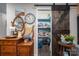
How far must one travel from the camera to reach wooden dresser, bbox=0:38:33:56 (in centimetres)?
206

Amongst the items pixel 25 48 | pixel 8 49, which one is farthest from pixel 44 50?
pixel 8 49

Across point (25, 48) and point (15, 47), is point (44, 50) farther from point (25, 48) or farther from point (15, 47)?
point (15, 47)

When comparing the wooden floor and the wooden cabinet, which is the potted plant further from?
the wooden cabinet

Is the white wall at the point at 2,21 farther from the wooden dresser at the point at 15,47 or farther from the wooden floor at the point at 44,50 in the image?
the wooden floor at the point at 44,50

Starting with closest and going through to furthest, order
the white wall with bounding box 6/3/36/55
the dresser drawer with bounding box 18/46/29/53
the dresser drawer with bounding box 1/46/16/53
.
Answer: the white wall with bounding box 6/3/36/55
the dresser drawer with bounding box 1/46/16/53
the dresser drawer with bounding box 18/46/29/53

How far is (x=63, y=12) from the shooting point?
224cm

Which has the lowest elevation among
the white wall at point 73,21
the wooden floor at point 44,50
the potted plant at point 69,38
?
the wooden floor at point 44,50

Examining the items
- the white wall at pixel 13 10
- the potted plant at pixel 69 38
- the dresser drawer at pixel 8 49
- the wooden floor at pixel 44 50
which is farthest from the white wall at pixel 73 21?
the dresser drawer at pixel 8 49

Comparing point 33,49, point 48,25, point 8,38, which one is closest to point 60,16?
point 48,25

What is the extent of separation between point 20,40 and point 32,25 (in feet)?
0.97

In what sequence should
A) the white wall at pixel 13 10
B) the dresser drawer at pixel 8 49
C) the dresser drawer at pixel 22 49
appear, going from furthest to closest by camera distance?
the dresser drawer at pixel 22 49
the dresser drawer at pixel 8 49
the white wall at pixel 13 10

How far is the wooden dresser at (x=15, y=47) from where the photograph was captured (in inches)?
81.1

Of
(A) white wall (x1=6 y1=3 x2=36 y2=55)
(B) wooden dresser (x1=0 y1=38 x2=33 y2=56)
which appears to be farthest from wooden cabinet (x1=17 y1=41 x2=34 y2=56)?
(A) white wall (x1=6 y1=3 x2=36 y2=55)

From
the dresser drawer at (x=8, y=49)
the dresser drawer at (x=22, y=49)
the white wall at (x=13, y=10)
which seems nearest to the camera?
A: the white wall at (x=13, y=10)
